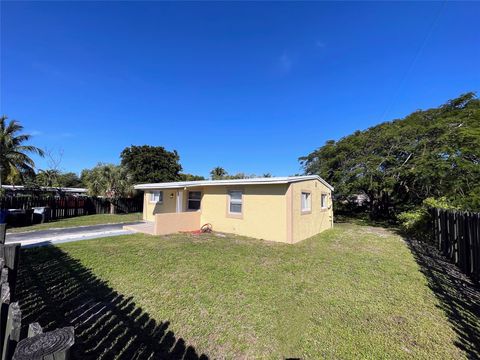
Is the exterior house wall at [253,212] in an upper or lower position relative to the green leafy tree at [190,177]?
lower

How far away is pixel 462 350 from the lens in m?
3.06

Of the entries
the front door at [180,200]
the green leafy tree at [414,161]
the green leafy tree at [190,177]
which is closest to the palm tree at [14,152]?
the front door at [180,200]

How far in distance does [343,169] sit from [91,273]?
1740cm

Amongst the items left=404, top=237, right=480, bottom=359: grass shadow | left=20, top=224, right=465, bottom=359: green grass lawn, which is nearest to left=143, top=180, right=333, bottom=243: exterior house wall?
left=20, top=224, right=465, bottom=359: green grass lawn

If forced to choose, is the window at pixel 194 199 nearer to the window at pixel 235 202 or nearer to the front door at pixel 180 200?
the front door at pixel 180 200

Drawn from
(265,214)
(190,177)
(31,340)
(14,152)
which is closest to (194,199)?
(265,214)

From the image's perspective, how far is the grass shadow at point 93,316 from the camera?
291 cm

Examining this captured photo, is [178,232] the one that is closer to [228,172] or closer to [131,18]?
[131,18]

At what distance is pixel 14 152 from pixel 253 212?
1858 centimetres

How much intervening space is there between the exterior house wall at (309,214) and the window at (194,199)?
18.4 ft

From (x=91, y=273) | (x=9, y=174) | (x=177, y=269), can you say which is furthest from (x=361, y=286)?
(x=9, y=174)

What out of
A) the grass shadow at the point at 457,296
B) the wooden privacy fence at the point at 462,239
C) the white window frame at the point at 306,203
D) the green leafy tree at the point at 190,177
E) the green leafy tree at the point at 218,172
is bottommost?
the grass shadow at the point at 457,296

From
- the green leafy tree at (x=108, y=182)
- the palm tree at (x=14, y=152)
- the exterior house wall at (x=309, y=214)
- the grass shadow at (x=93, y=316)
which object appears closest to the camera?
the grass shadow at (x=93, y=316)

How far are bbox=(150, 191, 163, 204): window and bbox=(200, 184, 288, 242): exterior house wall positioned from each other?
15.4 feet
